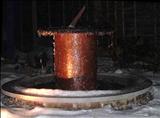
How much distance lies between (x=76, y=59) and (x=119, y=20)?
5.24 m

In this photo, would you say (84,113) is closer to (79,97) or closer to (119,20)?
(79,97)

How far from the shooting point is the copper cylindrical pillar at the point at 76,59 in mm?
6207

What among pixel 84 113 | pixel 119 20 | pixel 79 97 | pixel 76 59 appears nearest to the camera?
pixel 84 113

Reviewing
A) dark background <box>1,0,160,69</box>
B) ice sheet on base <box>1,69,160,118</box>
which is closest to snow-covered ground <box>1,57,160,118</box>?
ice sheet on base <box>1,69,160,118</box>

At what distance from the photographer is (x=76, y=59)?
622 centimetres

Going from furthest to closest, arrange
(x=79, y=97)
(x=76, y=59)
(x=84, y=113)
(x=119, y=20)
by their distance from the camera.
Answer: (x=119, y=20), (x=76, y=59), (x=79, y=97), (x=84, y=113)

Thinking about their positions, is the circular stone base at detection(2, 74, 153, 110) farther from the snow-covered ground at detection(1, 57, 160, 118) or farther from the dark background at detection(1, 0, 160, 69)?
the dark background at detection(1, 0, 160, 69)

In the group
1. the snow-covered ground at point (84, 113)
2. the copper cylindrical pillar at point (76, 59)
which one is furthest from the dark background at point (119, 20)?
the snow-covered ground at point (84, 113)

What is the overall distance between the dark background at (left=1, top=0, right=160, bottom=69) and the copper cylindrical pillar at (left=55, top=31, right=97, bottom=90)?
357cm

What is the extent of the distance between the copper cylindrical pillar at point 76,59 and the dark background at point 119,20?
357 cm

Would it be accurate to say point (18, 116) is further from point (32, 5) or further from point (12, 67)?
point (32, 5)

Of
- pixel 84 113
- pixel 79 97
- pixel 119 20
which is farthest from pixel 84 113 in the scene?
pixel 119 20

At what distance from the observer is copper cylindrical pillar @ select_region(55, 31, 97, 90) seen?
6207 mm

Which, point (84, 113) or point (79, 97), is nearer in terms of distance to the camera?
point (84, 113)
